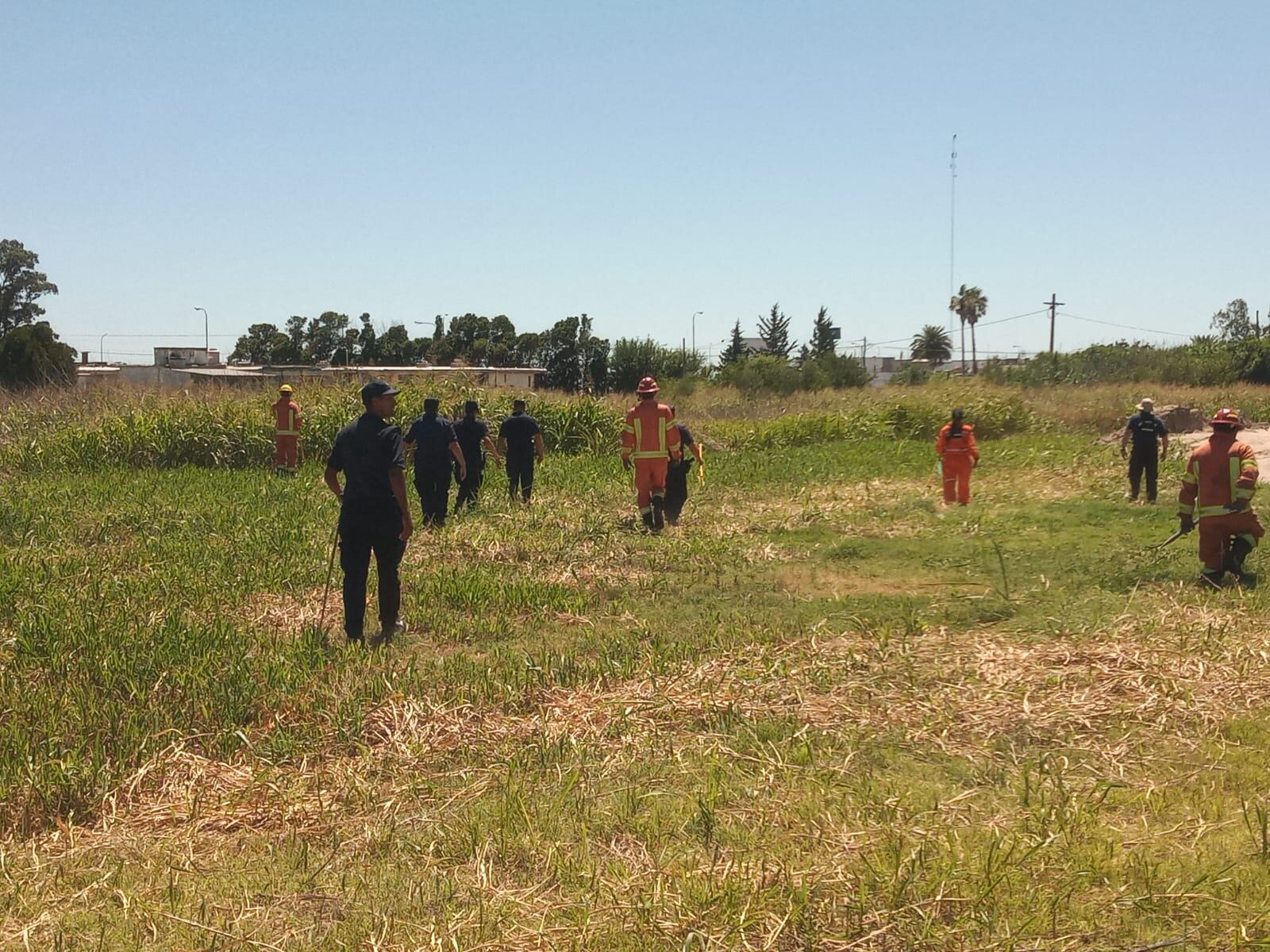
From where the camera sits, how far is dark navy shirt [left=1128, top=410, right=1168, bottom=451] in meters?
15.3

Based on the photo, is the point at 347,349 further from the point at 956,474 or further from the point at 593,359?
the point at 956,474

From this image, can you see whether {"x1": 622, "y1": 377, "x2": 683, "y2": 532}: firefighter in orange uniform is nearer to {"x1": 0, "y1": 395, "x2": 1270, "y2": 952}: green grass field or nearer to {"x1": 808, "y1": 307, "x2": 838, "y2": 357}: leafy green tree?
{"x1": 0, "y1": 395, "x2": 1270, "y2": 952}: green grass field

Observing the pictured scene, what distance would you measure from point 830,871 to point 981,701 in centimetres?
244

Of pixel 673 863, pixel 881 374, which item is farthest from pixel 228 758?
pixel 881 374

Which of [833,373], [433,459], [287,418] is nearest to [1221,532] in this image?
[433,459]

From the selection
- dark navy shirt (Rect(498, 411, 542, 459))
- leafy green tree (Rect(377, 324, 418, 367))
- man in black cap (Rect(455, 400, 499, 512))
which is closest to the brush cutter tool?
dark navy shirt (Rect(498, 411, 542, 459))

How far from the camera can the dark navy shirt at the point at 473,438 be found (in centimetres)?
1429

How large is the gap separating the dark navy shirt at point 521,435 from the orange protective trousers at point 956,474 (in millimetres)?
5759

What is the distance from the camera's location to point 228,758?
5730 mm

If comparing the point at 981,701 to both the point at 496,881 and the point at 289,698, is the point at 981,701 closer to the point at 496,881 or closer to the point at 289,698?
the point at 496,881

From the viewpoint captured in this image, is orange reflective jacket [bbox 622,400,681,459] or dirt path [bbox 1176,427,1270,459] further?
dirt path [bbox 1176,427,1270,459]

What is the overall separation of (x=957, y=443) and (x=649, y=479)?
5.03 meters

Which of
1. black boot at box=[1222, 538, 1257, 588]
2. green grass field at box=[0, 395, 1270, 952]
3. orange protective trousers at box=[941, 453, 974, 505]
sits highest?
orange protective trousers at box=[941, 453, 974, 505]

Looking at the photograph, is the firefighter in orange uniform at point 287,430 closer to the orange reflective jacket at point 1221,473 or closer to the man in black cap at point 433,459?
the man in black cap at point 433,459
